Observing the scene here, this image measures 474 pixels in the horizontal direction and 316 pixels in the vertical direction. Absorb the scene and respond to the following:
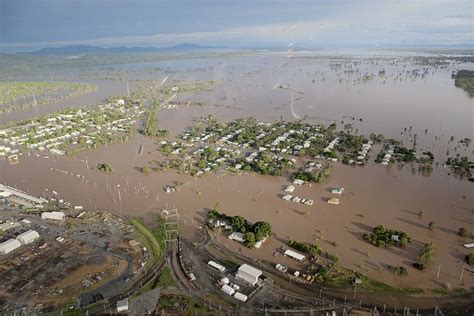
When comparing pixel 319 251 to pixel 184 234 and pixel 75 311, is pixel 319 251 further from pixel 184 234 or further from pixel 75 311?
pixel 75 311

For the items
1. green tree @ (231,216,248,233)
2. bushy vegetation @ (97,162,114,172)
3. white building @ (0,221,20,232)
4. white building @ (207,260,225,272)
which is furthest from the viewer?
bushy vegetation @ (97,162,114,172)

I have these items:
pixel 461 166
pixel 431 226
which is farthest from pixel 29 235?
pixel 461 166

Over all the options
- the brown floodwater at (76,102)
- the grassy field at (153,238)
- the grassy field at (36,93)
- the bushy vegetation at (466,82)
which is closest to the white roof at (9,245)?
the grassy field at (153,238)

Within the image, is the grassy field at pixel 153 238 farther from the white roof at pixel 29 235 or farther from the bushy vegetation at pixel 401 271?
the bushy vegetation at pixel 401 271

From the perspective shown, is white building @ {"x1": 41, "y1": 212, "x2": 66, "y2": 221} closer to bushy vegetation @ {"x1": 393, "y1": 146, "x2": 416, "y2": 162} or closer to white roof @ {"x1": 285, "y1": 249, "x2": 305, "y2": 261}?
white roof @ {"x1": 285, "y1": 249, "x2": 305, "y2": 261}

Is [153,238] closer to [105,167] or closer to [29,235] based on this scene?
[29,235]

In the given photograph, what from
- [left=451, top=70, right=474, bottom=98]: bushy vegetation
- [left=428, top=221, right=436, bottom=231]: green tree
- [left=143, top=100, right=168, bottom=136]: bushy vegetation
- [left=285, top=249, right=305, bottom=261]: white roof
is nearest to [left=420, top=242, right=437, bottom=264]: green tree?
[left=428, top=221, right=436, bottom=231]: green tree
